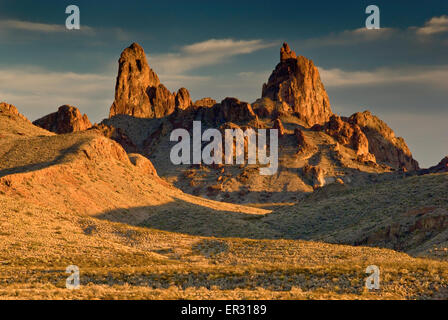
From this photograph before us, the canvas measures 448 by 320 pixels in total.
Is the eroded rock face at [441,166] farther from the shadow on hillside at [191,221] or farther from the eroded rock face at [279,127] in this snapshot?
the shadow on hillside at [191,221]

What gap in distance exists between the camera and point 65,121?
604 feet

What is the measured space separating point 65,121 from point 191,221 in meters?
120

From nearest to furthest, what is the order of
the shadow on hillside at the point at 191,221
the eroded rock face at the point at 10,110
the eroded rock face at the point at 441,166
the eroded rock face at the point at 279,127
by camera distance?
1. the shadow on hillside at the point at 191,221
2. the eroded rock face at the point at 10,110
3. the eroded rock face at the point at 441,166
4. the eroded rock face at the point at 279,127

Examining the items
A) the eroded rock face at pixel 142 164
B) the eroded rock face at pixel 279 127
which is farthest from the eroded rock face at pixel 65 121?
the eroded rock face at pixel 142 164

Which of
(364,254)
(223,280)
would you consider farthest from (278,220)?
(223,280)

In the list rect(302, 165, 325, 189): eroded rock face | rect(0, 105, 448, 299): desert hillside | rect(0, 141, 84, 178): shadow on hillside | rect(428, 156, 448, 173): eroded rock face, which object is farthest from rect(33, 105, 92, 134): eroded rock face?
rect(428, 156, 448, 173): eroded rock face

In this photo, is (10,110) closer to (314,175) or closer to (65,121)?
(65,121)

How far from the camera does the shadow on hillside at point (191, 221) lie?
73875 mm

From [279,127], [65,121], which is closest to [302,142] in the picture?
[279,127]

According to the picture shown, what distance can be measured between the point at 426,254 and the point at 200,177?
442 feet

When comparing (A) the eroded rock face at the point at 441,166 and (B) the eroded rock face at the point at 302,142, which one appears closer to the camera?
(A) the eroded rock face at the point at 441,166

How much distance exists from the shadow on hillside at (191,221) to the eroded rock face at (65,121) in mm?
107878

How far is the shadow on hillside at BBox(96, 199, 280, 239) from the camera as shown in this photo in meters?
73.9

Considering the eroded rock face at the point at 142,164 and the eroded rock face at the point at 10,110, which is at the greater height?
the eroded rock face at the point at 10,110
